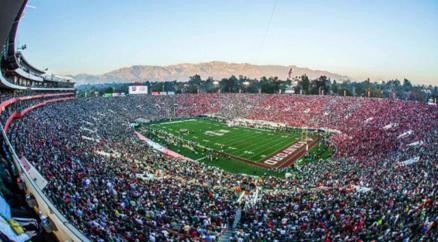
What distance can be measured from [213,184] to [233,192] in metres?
1.90

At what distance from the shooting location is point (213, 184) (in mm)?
20344

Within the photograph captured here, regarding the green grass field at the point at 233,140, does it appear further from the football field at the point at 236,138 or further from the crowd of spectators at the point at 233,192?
the crowd of spectators at the point at 233,192

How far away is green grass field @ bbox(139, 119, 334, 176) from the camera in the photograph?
30188 millimetres

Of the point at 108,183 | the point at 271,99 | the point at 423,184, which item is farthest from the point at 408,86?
the point at 108,183

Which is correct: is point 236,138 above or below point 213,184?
above

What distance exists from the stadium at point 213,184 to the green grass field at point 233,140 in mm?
273

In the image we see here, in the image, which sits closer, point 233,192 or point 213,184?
point 233,192

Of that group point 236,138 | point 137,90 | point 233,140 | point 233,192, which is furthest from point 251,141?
point 137,90

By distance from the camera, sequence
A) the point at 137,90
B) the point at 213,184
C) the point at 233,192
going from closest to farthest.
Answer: the point at 233,192 < the point at 213,184 < the point at 137,90

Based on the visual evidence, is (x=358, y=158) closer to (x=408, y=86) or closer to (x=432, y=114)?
(x=432, y=114)

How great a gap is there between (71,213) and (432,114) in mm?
40035

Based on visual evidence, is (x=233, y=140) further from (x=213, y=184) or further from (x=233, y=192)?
(x=233, y=192)

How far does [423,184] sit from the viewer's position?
14703 mm

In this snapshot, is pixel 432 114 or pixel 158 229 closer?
pixel 158 229
